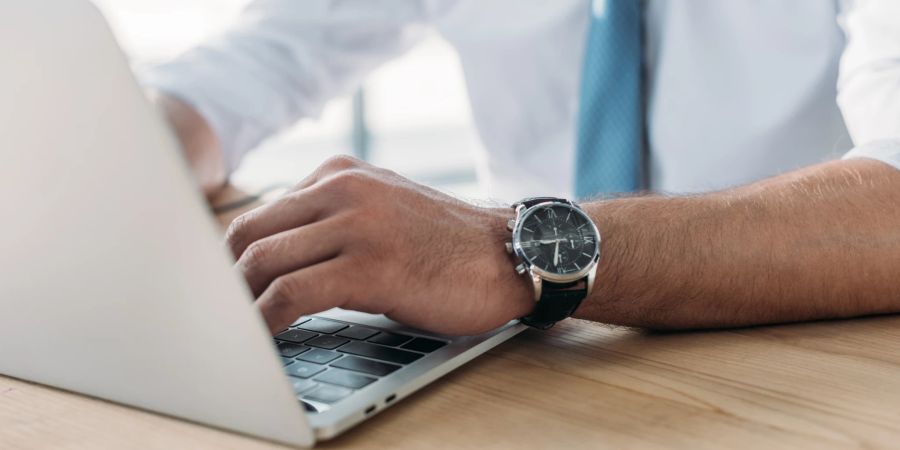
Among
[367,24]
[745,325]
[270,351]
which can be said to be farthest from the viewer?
[367,24]

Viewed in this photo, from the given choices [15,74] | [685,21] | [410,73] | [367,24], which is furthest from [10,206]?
[410,73]

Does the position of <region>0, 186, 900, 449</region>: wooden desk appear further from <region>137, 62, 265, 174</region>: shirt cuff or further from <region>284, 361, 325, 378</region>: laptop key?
<region>137, 62, 265, 174</region>: shirt cuff

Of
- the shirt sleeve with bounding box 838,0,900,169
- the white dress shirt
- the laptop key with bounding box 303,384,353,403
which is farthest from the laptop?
the white dress shirt

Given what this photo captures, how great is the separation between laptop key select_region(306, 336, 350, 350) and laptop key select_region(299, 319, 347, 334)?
2cm

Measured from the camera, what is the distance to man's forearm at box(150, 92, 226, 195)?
1396 mm

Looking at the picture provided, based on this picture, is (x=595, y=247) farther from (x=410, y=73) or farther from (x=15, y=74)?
(x=410, y=73)

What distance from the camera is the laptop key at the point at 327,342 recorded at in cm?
63

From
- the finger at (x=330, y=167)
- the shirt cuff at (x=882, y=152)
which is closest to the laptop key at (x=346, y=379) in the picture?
the finger at (x=330, y=167)

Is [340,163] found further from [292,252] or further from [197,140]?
[197,140]

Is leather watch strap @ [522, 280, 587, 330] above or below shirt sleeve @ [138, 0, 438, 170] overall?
below

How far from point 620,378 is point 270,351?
0.26 metres

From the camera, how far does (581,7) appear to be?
5.02 ft

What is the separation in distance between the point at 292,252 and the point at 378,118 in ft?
16.2

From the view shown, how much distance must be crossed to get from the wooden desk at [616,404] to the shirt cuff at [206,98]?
0.92 metres
